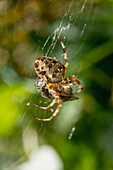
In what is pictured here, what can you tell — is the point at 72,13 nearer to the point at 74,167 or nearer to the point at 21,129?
the point at 21,129

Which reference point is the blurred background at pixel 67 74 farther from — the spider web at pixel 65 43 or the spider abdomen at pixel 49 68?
the spider abdomen at pixel 49 68

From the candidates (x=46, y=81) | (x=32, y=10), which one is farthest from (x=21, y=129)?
(x=32, y=10)

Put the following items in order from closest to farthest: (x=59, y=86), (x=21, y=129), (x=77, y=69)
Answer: (x=59, y=86) < (x=21, y=129) < (x=77, y=69)

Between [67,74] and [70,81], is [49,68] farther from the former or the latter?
[67,74]

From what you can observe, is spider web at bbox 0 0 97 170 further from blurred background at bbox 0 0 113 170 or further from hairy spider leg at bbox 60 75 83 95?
hairy spider leg at bbox 60 75 83 95

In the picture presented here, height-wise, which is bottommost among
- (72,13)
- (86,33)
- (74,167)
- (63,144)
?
(74,167)

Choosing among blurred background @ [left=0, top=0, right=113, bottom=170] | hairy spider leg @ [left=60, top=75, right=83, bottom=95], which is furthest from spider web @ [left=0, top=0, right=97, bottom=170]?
hairy spider leg @ [left=60, top=75, right=83, bottom=95]

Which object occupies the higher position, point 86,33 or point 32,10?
point 32,10
